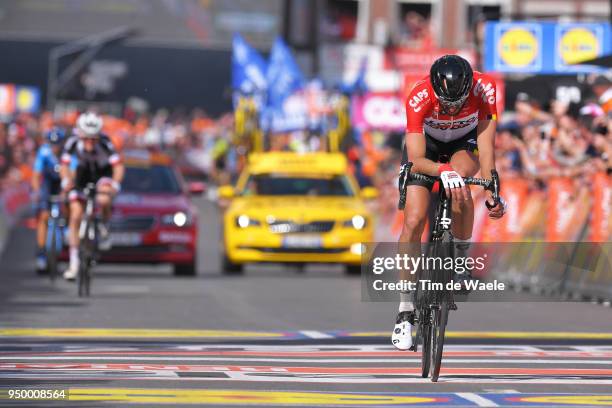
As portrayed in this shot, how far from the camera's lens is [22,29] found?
3103 inches

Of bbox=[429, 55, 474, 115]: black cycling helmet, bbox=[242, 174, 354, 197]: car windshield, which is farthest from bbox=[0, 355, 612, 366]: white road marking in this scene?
bbox=[242, 174, 354, 197]: car windshield

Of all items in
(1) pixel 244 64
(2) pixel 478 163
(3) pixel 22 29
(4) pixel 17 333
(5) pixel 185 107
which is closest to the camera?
(2) pixel 478 163

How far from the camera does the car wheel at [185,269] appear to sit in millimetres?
24688

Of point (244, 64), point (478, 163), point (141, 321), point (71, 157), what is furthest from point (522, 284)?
point (244, 64)

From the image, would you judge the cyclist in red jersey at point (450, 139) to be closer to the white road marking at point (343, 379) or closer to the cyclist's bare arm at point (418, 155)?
the cyclist's bare arm at point (418, 155)

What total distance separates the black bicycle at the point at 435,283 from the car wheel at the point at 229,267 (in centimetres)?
1357

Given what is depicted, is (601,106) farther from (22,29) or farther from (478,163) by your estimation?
(22,29)

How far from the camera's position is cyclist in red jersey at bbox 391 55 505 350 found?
10992 millimetres

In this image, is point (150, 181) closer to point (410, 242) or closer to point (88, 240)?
point (88, 240)

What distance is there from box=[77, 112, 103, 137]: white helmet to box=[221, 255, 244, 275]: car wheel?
16.4ft

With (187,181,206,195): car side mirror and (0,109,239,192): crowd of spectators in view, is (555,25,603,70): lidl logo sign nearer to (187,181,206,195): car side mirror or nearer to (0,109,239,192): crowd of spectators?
(187,181,206,195): car side mirror

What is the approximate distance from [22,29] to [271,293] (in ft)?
195

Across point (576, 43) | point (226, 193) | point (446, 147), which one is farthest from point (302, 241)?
point (446, 147)

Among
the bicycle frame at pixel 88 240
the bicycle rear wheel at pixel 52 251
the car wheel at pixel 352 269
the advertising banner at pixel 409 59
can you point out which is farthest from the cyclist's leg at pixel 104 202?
the advertising banner at pixel 409 59
